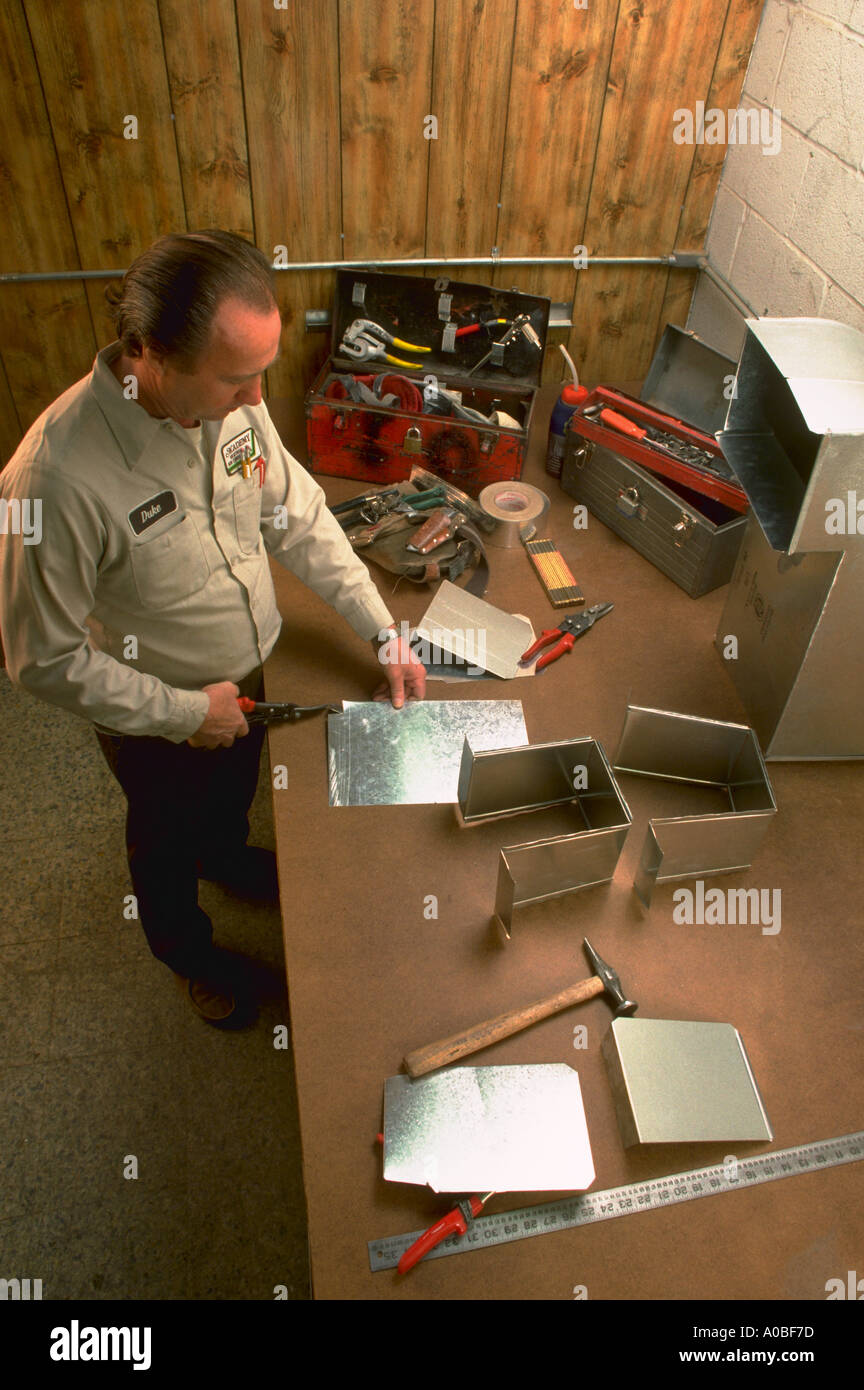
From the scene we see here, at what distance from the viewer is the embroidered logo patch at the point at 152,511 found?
4.19 ft

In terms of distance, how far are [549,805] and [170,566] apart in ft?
2.28

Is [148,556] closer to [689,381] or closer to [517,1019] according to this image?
[517,1019]

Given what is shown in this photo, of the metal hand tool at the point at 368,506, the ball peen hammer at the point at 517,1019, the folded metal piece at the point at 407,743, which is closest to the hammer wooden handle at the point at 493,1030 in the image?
the ball peen hammer at the point at 517,1019

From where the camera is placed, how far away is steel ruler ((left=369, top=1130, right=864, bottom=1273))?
1.00 m

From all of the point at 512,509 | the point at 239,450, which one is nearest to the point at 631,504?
the point at 512,509

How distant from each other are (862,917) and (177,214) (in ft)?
6.95

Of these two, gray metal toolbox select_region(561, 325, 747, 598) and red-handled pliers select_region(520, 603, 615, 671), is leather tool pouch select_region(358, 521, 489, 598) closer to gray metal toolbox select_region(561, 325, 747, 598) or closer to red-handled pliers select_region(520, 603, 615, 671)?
red-handled pliers select_region(520, 603, 615, 671)

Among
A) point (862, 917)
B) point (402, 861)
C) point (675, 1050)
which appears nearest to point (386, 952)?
point (402, 861)

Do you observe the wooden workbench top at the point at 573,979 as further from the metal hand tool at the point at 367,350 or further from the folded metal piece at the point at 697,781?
the metal hand tool at the point at 367,350

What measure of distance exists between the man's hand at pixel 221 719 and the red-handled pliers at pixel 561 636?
52 cm

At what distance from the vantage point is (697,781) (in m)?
1.50

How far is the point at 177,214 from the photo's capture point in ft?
7.15
